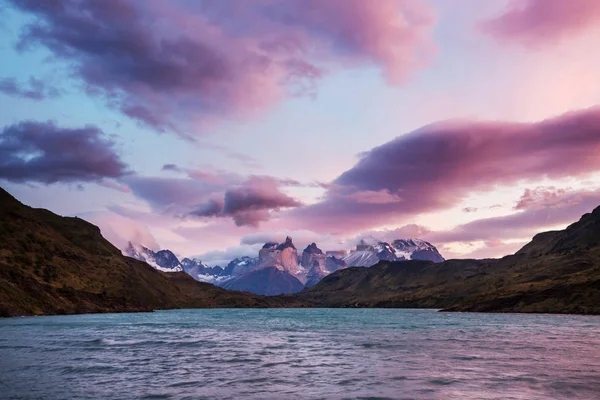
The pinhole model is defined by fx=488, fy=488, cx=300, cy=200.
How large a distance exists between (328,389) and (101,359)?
37707mm

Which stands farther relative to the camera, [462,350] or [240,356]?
[462,350]

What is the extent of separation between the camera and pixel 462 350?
76.8 metres

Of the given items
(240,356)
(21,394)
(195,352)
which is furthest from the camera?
(195,352)

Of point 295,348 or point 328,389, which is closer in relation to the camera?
point 328,389

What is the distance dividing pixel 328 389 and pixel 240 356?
31882 mm

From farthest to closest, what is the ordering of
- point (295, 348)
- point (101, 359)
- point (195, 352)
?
1. point (295, 348)
2. point (195, 352)
3. point (101, 359)

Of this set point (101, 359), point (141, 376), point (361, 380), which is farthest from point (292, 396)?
point (101, 359)

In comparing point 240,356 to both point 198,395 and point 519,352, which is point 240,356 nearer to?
point 198,395

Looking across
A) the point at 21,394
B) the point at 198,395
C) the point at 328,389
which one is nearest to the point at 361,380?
the point at 328,389

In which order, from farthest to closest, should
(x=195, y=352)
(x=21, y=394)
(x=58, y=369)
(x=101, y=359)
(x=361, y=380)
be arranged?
(x=195, y=352), (x=101, y=359), (x=58, y=369), (x=361, y=380), (x=21, y=394)

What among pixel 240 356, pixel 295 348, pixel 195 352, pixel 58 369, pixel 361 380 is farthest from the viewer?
pixel 295 348

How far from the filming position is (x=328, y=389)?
136 feet

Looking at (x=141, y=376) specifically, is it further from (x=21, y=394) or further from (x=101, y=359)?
(x=101, y=359)

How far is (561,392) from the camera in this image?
3897cm
